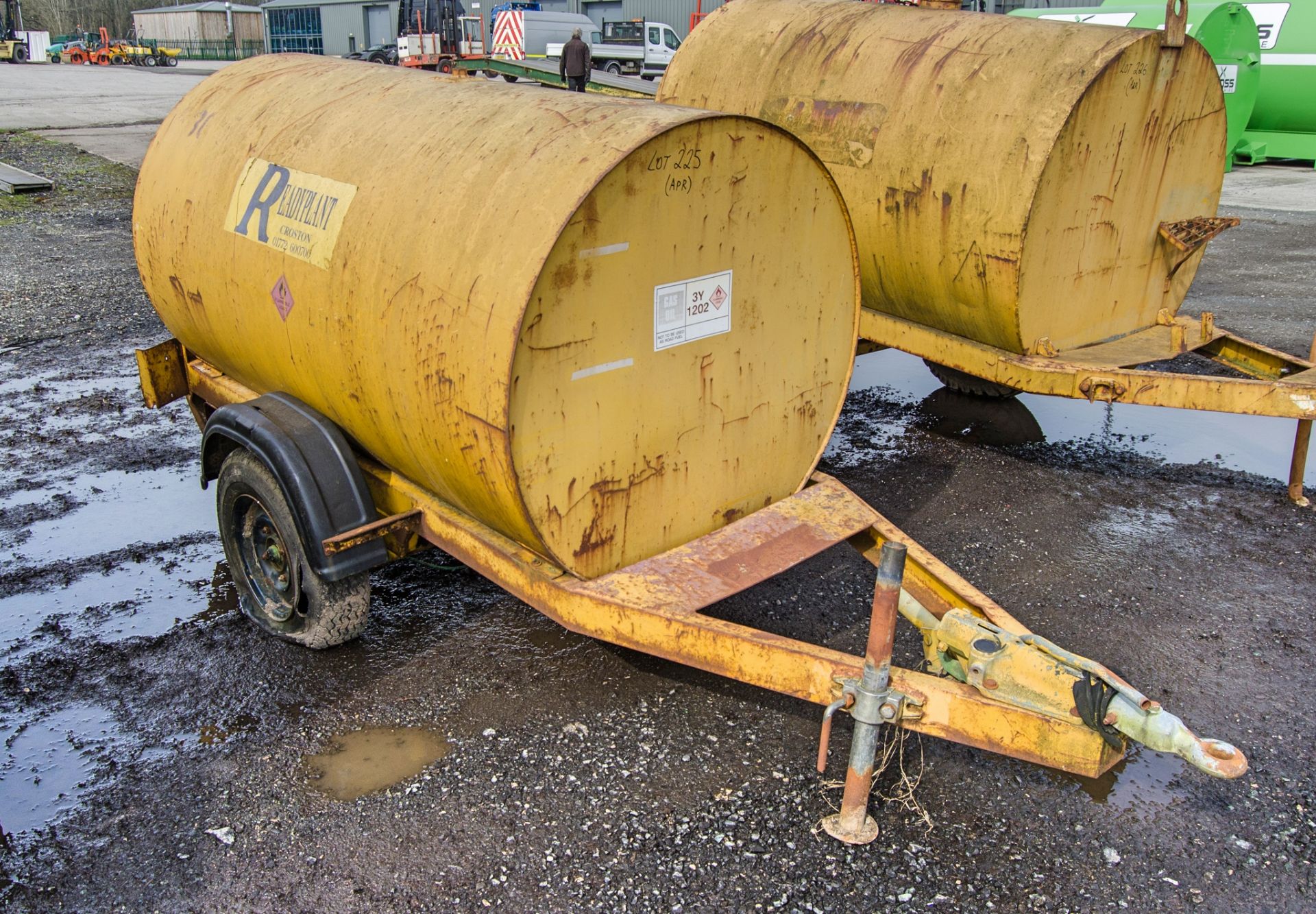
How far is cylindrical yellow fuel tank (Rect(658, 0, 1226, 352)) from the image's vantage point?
17.1 ft

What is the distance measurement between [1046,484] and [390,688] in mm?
3965

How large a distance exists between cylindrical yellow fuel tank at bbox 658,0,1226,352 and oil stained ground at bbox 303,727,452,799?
3.64m

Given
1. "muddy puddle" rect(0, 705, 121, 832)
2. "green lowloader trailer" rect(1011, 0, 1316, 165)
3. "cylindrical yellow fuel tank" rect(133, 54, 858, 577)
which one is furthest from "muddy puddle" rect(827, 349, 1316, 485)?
"green lowloader trailer" rect(1011, 0, 1316, 165)

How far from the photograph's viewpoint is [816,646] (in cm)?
364

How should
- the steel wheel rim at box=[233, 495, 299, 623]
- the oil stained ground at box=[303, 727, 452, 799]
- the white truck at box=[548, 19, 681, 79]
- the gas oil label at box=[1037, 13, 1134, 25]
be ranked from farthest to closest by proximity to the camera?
1. the white truck at box=[548, 19, 681, 79]
2. the gas oil label at box=[1037, 13, 1134, 25]
3. the steel wheel rim at box=[233, 495, 299, 623]
4. the oil stained ground at box=[303, 727, 452, 799]

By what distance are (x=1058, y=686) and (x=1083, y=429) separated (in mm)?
4484

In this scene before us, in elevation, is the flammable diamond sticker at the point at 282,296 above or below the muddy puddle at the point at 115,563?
above

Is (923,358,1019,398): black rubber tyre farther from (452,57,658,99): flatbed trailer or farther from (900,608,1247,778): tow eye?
(452,57,658,99): flatbed trailer

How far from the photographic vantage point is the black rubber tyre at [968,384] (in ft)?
23.5

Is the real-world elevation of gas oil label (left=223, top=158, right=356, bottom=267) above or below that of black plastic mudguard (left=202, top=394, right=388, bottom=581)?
above

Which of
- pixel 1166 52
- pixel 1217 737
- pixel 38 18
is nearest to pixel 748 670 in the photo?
pixel 1217 737

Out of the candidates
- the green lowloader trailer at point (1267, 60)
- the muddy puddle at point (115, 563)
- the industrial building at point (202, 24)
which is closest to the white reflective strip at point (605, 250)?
the muddy puddle at point (115, 563)

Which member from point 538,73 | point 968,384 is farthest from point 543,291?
point 538,73

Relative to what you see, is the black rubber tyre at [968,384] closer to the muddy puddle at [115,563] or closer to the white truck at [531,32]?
the muddy puddle at [115,563]
